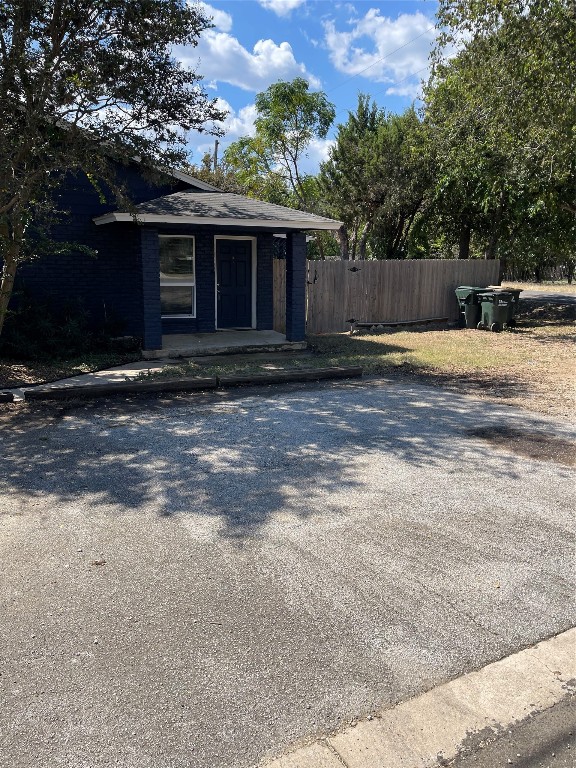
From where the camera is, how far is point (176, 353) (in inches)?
444

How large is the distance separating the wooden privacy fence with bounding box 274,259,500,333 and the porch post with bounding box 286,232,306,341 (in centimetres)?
183

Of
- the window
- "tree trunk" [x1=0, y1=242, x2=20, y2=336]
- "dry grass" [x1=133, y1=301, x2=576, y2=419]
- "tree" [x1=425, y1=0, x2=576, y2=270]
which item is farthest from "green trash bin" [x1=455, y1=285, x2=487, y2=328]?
"tree trunk" [x1=0, y1=242, x2=20, y2=336]

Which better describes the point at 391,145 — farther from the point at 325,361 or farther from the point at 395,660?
the point at 395,660

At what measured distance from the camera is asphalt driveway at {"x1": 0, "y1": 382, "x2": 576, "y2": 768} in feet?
8.08

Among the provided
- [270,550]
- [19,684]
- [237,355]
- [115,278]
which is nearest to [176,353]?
[237,355]

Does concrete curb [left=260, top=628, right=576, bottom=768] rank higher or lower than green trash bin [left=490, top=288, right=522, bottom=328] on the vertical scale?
lower

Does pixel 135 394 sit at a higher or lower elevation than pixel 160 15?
lower

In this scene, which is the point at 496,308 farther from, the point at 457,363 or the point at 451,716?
the point at 451,716

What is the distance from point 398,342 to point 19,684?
1209 centimetres

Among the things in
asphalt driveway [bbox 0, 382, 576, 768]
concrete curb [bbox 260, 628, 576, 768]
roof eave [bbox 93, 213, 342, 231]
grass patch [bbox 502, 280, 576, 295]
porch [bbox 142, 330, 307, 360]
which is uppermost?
roof eave [bbox 93, 213, 342, 231]

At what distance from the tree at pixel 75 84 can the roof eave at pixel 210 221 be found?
1504mm

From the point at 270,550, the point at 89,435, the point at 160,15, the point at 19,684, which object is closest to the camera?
the point at 19,684

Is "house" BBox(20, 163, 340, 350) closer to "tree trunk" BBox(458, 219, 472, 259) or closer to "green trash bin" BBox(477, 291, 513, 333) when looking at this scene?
"green trash bin" BBox(477, 291, 513, 333)

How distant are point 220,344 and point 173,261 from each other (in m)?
2.40
